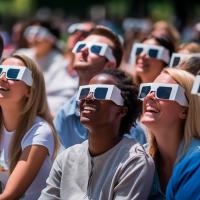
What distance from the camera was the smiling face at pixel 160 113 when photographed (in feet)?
15.3

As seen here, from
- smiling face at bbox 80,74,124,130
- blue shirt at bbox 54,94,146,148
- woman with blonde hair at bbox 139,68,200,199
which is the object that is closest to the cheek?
woman with blonde hair at bbox 139,68,200,199

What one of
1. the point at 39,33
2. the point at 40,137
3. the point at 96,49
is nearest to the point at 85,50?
the point at 96,49

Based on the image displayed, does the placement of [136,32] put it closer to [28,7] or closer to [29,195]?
[29,195]

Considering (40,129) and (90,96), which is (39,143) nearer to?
(40,129)

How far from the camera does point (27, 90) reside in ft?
17.5

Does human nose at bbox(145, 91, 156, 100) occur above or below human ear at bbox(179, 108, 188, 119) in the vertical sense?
above

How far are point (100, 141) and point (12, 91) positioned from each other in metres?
1.00

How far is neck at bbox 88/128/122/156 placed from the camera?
4.59 metres

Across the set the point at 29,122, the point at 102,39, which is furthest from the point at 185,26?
the point at 29,122

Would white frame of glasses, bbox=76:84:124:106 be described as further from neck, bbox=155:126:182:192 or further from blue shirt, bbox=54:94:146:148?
blue shirt, bbox=54:94:146:148

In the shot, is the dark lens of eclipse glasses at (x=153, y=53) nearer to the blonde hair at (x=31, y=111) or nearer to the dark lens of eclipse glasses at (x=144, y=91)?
the blonde hair at (x=31, y=111)

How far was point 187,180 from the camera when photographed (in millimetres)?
4121

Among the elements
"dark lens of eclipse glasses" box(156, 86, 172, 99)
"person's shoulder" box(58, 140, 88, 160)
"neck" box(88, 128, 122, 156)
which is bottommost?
"person's shoulder" box(58, 140, 88, 160)

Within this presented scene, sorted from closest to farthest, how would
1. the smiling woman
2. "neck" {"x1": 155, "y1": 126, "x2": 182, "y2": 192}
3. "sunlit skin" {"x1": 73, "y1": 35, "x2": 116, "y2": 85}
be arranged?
the smiling woman
"neck" {"x1": 155, "y1": 126, "x2": 182, "y2": 192}
"sunlit skin" {"x1": 73, "y1": 35, "x2": 116, "y2": 85}
